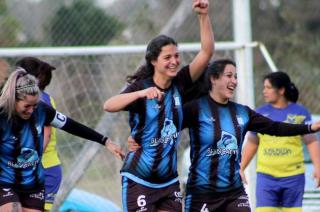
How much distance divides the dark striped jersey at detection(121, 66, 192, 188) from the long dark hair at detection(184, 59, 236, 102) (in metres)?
0.28

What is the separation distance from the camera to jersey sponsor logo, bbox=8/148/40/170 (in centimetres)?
734

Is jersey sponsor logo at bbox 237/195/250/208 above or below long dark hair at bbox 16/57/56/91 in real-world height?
below

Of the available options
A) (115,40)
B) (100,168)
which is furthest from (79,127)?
(115,40)

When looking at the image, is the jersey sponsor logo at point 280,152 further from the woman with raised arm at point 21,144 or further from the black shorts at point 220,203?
the woman with raised arm at point 21,144

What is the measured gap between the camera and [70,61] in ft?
37.3

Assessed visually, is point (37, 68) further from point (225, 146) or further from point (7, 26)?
point (7, 26)

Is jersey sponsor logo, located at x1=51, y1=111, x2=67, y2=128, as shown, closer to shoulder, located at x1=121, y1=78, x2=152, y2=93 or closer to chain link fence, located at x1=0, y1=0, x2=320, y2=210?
shoulder, located at x1=121, y1=78, x2=152, y2=93

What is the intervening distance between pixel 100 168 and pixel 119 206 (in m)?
0.61

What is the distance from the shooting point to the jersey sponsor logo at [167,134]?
7.30 m

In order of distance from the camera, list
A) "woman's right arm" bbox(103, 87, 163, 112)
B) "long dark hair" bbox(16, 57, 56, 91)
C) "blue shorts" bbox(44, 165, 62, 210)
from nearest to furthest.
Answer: "woman's right arm" bbox(103, 87, 163, 112) → "long dark hair" bbox(16, 57, 56, 91) → "blue shorts" bbox(44, 165, 62, 210)

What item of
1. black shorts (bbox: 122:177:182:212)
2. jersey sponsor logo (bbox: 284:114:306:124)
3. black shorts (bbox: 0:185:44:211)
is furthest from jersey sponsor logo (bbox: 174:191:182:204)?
jersey sponsor logo (bbox: 284:114:306:124)

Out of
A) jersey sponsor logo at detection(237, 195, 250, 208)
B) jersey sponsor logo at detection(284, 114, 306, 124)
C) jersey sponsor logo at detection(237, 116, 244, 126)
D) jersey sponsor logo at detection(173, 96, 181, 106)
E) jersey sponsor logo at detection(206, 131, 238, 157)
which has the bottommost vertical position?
jersey sponsor logo at detection(237, 195, 250, 208)

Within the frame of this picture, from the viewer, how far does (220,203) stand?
7.54m

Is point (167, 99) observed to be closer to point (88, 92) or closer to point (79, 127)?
point (79, 127)
